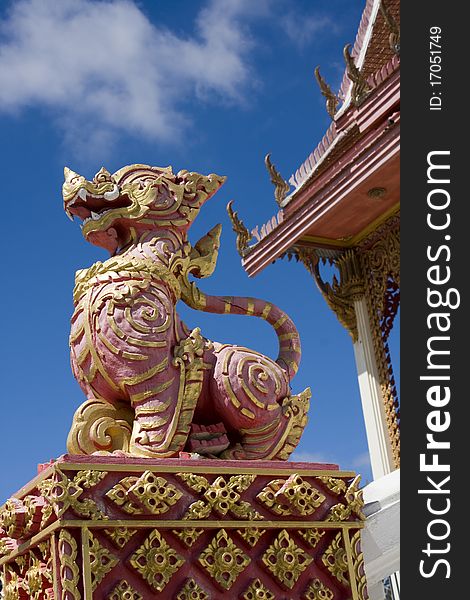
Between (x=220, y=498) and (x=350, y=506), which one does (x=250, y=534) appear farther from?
(x=350, y=506)

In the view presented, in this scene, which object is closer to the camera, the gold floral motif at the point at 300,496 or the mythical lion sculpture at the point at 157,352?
the gold floral motif at the point at 300,496

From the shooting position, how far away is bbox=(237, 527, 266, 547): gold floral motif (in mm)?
1877

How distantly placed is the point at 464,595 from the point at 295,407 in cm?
67

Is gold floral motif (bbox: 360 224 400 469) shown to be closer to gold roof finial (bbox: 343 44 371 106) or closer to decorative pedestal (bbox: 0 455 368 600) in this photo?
gold roof finial (bbox: 343 44 371 106)

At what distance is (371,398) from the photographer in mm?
6668

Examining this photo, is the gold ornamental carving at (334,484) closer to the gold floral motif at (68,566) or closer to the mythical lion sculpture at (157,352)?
the mythical lion sculpture at (157,352)

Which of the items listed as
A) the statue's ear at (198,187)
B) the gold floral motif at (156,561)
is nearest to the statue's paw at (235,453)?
the gold floral motif at (156,561)

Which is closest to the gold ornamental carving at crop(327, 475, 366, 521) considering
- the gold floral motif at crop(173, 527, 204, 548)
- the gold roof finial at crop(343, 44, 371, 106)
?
the gold floral motif at crop(173, 527, 204, 548)

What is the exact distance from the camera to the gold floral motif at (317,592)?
6.30 ft

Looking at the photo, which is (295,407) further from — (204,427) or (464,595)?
(464,595)

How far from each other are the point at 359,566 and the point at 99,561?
27.0 inches

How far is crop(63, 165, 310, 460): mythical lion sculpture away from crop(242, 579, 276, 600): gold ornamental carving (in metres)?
0.33

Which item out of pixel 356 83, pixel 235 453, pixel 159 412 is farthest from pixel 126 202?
pixel 356 83

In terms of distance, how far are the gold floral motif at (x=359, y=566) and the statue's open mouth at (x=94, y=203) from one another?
3.57ft
